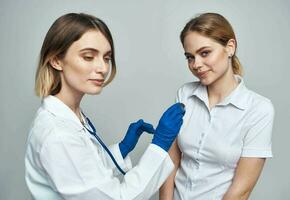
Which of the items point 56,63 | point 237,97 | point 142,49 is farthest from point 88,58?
point 142,49

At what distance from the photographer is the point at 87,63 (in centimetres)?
119

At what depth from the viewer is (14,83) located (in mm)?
2043

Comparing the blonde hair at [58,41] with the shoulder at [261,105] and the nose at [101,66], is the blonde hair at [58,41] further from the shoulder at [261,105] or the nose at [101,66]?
the shoulder at [261,105]

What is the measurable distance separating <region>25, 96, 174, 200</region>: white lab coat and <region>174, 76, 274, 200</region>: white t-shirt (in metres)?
0.22

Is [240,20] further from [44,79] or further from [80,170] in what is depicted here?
[80,170]

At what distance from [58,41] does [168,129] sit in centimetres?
47

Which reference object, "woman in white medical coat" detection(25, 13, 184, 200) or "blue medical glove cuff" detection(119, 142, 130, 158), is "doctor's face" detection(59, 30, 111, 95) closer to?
"woman in white medical coat" detection(25, 13, 184, 200)

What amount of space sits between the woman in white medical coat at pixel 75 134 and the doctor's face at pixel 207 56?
20 cm

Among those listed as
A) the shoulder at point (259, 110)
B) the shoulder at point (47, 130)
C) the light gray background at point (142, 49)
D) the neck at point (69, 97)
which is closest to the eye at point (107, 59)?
the neck at point (69, 97)

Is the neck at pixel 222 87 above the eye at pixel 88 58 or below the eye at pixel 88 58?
below

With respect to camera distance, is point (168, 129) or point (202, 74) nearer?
point (168, 129)

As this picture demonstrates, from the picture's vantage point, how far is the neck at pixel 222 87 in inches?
55.5

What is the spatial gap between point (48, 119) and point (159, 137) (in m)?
0.37

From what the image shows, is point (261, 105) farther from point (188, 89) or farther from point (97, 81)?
point (97, 81)
